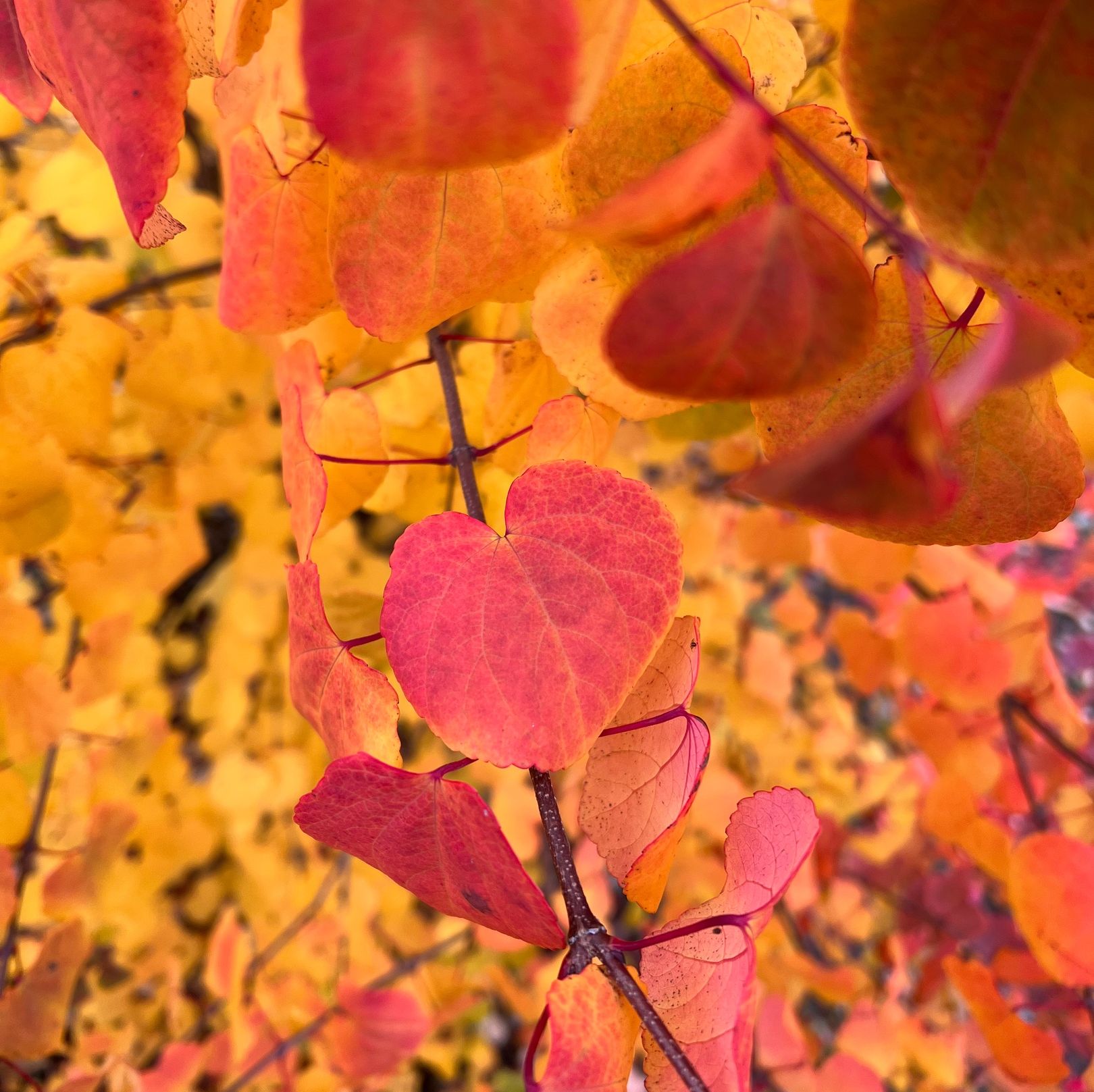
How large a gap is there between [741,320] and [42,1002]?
2.64 ft

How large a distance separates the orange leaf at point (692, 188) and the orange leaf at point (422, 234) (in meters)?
0.16

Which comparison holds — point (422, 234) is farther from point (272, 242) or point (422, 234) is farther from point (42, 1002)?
point (42, 1002)

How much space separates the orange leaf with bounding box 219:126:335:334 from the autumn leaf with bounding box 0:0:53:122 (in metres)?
0.08

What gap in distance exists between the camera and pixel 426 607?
0.31 metres

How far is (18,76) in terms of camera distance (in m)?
0.31

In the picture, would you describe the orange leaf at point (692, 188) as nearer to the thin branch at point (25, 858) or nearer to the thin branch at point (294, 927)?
the thin branch at point (25, 858)

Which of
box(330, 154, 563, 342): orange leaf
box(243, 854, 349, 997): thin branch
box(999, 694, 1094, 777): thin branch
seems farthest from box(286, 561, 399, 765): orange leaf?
box(243, 854, 349, 997): thin branch

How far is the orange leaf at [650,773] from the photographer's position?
0.32 m

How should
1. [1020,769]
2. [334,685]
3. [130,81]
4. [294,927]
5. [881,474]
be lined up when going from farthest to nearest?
[294,927] → [1020,769] → [334,685] → [130,81] → [881,474]

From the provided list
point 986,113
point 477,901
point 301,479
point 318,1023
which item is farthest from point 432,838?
point 318,1023

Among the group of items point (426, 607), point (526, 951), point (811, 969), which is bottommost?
point (526, 951)

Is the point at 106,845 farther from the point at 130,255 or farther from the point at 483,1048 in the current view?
the point at 483,1048

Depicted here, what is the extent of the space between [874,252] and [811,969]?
0.89 metres

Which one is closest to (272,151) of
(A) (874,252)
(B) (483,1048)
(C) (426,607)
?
(C) (426,607)
